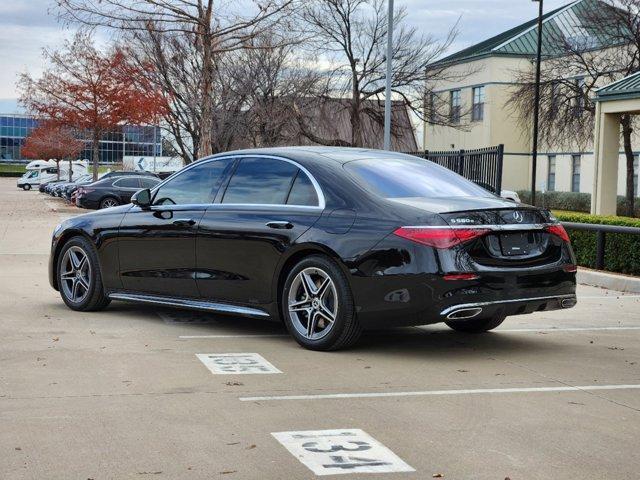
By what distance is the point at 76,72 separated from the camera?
54.2 m

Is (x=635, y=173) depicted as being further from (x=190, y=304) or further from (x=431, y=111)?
(x=190, y=304)

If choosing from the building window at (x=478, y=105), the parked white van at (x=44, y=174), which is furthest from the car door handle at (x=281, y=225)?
the parked white van at (x=44, y=174)

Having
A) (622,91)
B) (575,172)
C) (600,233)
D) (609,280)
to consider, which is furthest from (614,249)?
(575,172)

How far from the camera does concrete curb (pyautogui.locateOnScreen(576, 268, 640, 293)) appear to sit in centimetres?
1355

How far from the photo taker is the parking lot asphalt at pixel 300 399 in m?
5.04

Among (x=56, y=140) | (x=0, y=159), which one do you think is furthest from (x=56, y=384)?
(x=0, y=159)

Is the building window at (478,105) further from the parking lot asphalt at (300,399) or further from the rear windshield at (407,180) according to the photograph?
the rear windshield at (407,180)

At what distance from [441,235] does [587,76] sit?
4185cm

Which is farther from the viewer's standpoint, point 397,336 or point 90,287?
point 90,287

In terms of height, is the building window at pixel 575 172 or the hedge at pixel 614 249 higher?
the building window at pixel 575 172

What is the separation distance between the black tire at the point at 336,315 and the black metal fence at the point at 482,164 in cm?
1208

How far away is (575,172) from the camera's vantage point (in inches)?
2051

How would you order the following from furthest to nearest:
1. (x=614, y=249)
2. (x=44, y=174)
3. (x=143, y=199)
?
(x=44, y=174)
(x=614, y=249)
(x=143, y=199)

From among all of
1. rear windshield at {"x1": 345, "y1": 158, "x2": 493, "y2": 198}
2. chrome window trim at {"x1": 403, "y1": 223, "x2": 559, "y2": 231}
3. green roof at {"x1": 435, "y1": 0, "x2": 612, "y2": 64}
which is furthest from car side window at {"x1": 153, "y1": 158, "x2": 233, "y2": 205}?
green roof at {"x1": 435, "y1": 0, "x2": 612, "y2": 64}
